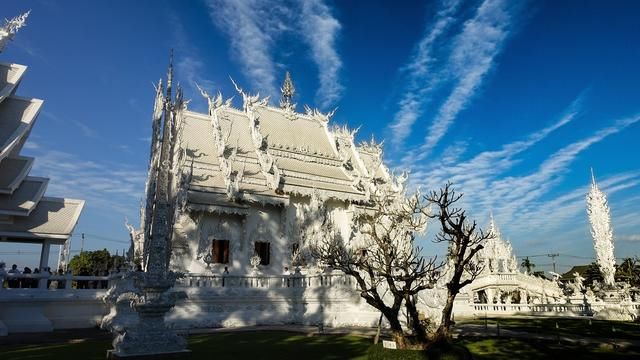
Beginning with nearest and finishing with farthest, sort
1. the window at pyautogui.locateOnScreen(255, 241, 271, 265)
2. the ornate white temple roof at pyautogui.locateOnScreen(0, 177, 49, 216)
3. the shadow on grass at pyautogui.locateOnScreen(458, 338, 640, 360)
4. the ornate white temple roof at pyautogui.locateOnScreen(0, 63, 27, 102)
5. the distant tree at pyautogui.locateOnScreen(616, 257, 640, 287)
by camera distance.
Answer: the shadow on grass at pyautogui.locateOnScreen(458, 338, 640, 360)
the ornate white temple roof at pyautogui.locateOnScreen(0, 177, 49, 216)
the ornate white temple roof at pyautogui.locateOnScreen(0, 63, 27, 102)
the window at pyautogui.locateOnScreen(255, 241, 271, 265)
the distant tree at pyautogui.locateOnScreen(616, 257, 640, 287)

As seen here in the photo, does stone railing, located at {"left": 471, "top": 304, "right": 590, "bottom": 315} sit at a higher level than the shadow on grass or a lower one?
higher

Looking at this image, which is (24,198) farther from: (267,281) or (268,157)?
(268,157)

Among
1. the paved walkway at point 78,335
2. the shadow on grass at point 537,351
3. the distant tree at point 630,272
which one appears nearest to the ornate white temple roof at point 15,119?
the paved walkway at point 78,335

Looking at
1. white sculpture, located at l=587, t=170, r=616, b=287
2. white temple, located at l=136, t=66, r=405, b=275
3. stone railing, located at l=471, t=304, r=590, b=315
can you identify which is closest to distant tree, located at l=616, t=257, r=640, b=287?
white sculpture, located at l=587, t=170, r=616, b=287

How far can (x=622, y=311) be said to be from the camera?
877 inches

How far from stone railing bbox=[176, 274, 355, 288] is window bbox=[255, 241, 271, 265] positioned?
3.23 m

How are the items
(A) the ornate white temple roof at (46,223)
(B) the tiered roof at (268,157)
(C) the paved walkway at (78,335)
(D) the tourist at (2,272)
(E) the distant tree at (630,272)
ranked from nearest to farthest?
(C) the paved walkway at (78,335)
(D) the tourist at (2,272)
(A) the ornate white temple roof at (46,223)
(B) the tiered roof at (268,157)
(E) the distant tree at (630,272)

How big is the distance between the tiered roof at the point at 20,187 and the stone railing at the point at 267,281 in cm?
497

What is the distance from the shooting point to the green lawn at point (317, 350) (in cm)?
920

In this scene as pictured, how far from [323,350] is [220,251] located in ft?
38.6

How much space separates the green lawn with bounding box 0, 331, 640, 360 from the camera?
30.2 ft

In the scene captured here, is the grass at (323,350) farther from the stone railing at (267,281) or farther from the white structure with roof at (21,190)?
the white structure with roof at (21,190)

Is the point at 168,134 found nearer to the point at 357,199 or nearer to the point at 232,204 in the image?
the point at 232,204

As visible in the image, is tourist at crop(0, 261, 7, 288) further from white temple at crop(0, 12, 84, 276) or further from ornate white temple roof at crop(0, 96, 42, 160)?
ornate white temple roof at crop(0, 96, 42, 160)
